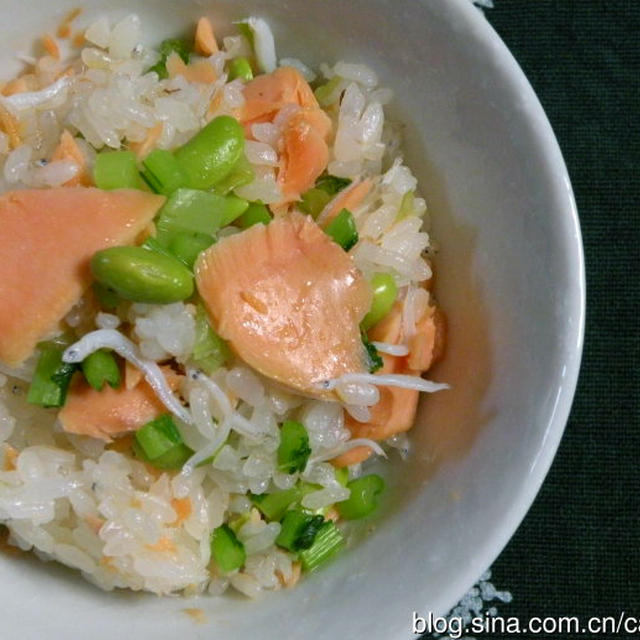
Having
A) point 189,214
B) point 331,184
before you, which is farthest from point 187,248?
point 331,184

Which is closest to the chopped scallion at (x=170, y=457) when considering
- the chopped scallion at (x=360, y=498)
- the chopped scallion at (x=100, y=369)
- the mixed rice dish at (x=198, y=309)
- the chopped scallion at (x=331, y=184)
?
the mixed rice dish at (x=198, y=309)

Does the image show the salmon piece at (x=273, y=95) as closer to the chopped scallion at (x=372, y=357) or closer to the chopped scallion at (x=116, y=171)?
the chopped scallion at (x=116, y=171)

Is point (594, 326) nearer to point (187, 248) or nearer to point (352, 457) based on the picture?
point (352, 457)

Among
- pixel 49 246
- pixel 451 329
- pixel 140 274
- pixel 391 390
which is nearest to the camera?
pixel 140 274

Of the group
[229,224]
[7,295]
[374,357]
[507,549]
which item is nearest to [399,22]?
[229,224]

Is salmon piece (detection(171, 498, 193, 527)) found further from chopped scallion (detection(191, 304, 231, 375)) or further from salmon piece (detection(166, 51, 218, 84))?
salmon piece (detection(166, 51, 218, 84))

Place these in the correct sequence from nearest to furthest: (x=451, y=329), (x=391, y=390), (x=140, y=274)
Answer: (x=140, y=274), (x=391, y=390), (x=451, y=329)

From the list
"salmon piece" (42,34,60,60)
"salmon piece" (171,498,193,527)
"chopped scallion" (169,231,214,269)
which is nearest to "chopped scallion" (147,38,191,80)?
"salmon piece" (42,34,60,60)
